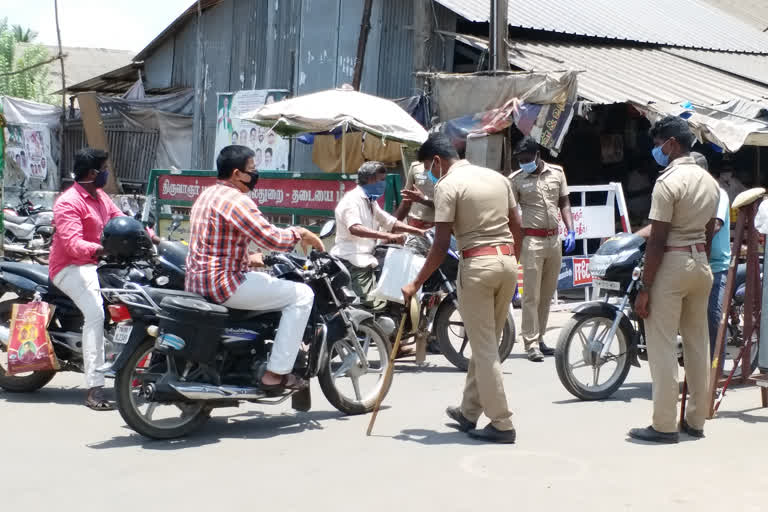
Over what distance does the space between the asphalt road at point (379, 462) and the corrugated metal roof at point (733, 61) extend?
11.6 meters

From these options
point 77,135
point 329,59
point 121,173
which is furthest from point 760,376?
point 77,135

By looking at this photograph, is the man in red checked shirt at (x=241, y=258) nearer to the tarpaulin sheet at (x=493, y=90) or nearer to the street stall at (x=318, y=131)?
the street stall at (x=318, y=131)

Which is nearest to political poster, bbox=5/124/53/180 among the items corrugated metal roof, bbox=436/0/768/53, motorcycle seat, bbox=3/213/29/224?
motorcycle seat, bbox=3/213/29/224

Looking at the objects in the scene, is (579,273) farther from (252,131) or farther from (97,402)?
(252,131)

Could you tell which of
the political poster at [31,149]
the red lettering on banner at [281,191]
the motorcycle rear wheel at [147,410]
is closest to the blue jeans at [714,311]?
the motorcycle rear wheel at [147,410]

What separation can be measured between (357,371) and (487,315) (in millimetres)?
1241

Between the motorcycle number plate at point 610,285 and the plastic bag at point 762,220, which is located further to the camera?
the motorcycle number plate at point 610,285

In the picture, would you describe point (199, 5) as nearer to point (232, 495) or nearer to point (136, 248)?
point (136, 248)

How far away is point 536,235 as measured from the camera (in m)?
8.88

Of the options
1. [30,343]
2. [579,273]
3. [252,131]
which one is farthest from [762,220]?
[252,131]

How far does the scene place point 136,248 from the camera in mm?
6656

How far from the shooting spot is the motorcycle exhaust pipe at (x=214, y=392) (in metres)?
5.74

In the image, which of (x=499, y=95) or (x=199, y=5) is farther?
(x=199, y=5)

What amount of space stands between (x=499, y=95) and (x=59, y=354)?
24.0 feet
